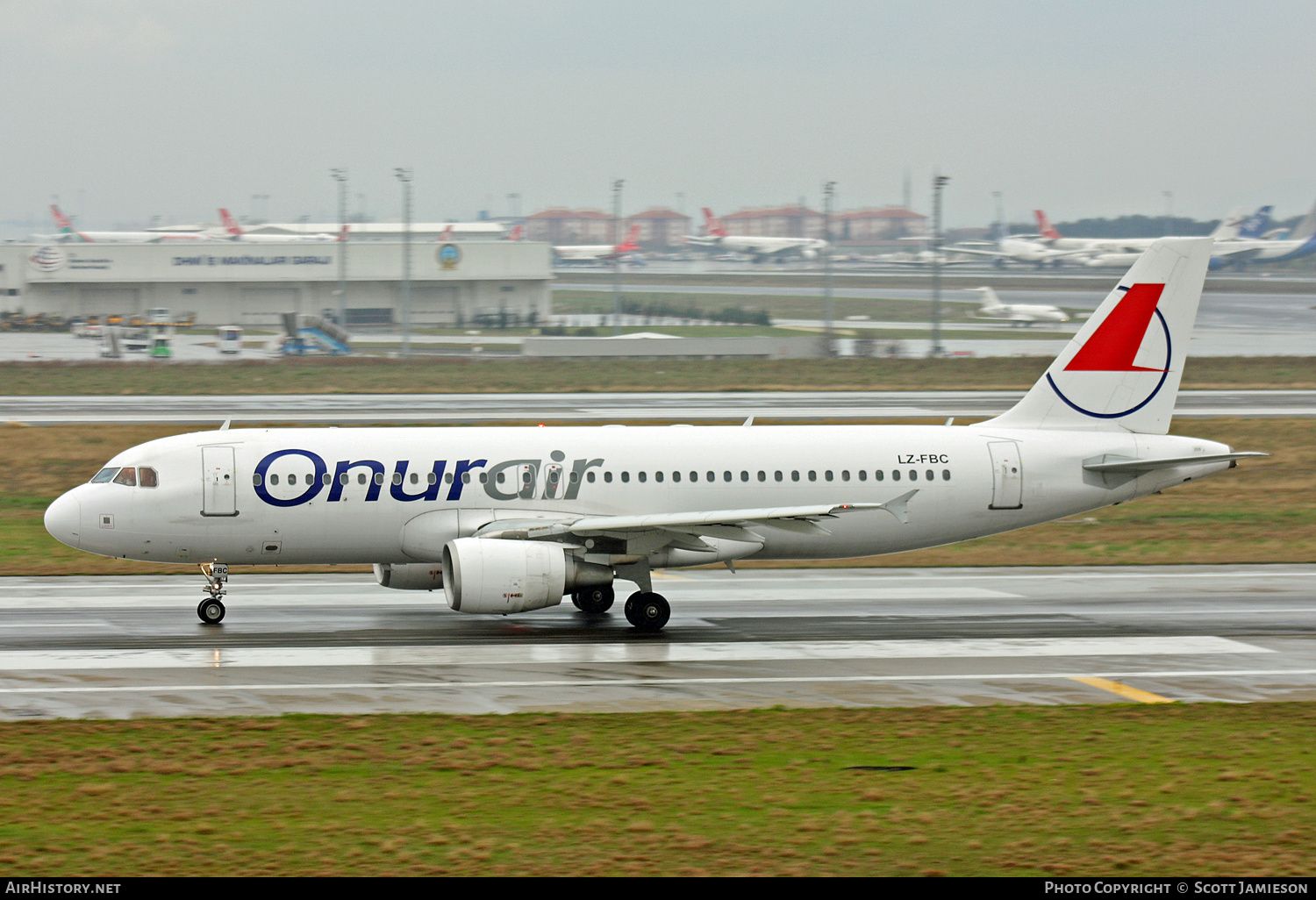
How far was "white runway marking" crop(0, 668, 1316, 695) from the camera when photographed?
21.4 meters

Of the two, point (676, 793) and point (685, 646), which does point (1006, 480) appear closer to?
point (685, 646)

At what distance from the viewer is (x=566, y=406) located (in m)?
63.7

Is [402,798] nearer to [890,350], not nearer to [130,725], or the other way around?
[130,725]

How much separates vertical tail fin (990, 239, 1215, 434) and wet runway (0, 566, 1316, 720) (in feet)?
13.7

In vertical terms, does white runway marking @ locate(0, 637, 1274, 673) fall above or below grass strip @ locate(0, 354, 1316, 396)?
Result: below

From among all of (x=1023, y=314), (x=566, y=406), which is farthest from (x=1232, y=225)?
(x=566, y=406)

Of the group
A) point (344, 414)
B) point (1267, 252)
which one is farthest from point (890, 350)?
point (1267, 252)

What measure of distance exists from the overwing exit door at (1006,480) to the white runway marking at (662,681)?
21.0 ft

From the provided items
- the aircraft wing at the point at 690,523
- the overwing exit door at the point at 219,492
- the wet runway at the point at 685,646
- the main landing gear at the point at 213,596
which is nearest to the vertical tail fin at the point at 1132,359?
the wet runway at the point at 685,646

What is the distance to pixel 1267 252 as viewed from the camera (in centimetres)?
19262

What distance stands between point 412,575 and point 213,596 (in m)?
4.06

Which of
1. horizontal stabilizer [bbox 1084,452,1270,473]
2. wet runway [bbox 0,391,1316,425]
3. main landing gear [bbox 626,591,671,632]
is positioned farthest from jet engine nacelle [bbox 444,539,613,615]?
wet runway [bbox 0,391,1316,425]

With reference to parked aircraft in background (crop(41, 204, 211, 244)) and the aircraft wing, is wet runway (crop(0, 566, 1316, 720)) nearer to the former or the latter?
the aircraft wing

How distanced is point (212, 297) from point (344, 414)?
3500 inches
